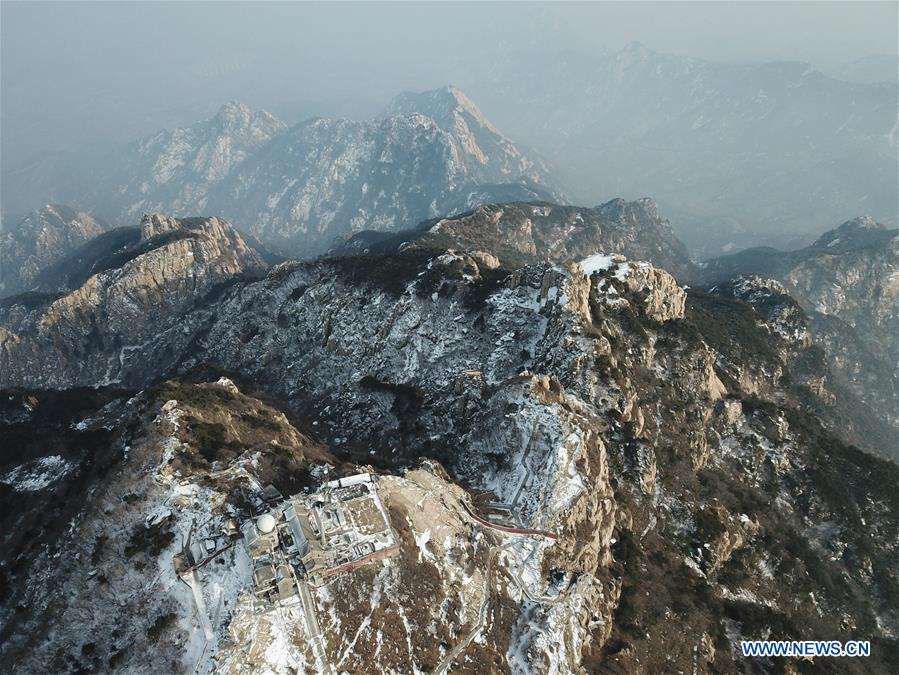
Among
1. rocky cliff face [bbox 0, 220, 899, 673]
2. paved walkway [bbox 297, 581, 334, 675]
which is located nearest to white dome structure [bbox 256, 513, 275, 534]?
paved walkway [bbox 297, 581, 334, 675]

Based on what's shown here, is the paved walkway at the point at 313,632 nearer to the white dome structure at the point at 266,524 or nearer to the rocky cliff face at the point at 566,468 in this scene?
the rocky cliff face at the point at 566,468

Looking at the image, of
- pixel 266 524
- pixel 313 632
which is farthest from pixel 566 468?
pixel 266 524

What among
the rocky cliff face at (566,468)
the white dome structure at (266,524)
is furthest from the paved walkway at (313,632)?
the white dome structure at (266,524)

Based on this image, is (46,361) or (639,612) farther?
(46,361)

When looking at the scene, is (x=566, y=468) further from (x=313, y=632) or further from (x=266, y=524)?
(x=266, y=524)

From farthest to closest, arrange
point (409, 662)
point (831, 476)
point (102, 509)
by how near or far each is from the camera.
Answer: point (831, 476) → point (102, 509) → point (409, 662)

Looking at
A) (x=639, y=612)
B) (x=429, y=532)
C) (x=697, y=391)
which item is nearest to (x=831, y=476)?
(x=697, y=391)

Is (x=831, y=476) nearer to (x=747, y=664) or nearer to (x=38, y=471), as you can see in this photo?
(x=747, y=664)
